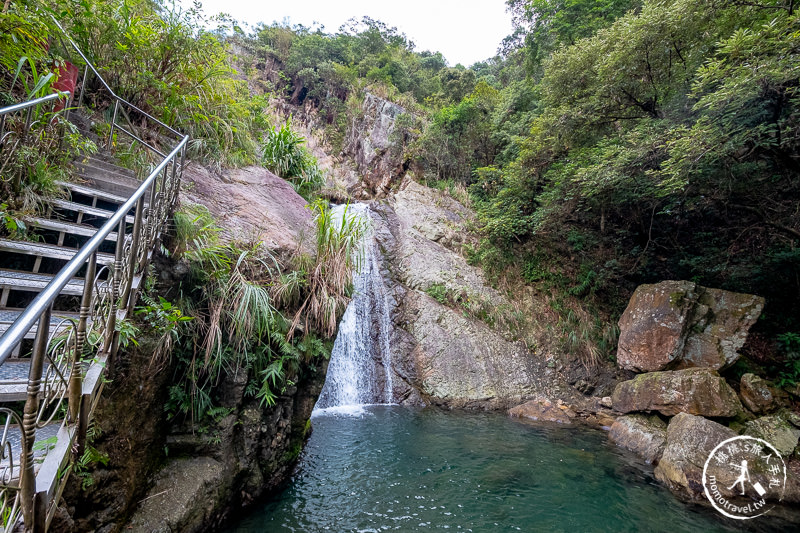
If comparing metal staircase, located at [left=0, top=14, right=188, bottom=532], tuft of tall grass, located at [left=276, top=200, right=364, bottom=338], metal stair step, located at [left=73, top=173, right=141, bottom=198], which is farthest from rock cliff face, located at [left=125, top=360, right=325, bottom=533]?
metal stair step, located at [left=73, top=173, right=141, bottom=198]

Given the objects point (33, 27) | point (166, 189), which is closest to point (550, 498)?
point (166, 189)

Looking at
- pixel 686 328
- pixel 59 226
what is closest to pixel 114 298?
pixel 59 226

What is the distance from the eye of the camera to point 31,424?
1086mm

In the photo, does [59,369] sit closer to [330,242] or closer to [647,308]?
[330,242]

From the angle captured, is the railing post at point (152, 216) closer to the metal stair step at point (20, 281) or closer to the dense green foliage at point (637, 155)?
the metal stair step at point (20, 281)

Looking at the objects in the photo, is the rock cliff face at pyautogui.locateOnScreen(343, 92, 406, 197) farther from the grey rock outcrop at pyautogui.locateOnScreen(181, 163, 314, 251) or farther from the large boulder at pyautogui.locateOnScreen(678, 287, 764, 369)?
the large boulder at pyautogui.locateOnScreen(678, 287, 764, 369)

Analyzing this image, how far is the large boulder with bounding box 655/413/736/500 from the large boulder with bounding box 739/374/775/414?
5.68 feet

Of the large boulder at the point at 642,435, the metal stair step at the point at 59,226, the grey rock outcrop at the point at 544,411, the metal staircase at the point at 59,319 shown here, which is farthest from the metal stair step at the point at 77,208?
the large boulder at the point at 642,435

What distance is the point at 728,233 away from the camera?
7.80 m

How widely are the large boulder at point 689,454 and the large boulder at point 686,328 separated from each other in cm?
196

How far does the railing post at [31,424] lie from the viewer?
1.07 metres

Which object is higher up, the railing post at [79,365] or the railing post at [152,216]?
the railing post at [152,216]

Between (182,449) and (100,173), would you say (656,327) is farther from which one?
(100,173)

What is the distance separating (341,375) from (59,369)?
6.15m
